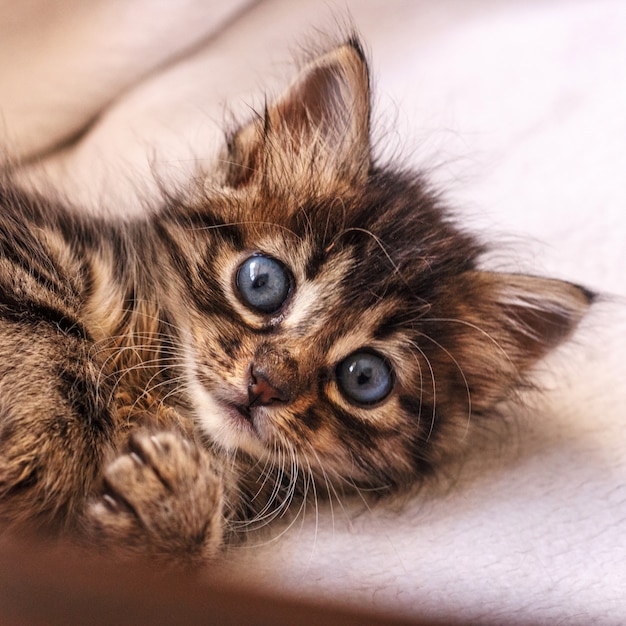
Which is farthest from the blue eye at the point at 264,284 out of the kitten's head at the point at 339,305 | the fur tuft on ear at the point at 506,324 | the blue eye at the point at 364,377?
the fur tuft on ear at the point at 506,324

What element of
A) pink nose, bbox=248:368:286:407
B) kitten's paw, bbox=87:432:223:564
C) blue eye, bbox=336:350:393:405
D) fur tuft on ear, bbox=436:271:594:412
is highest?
fur tuft on ear, bbox=436:271:594:412

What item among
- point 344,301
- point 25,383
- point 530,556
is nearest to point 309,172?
point 344,301

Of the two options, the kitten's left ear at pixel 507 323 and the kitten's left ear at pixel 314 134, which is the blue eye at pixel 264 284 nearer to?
the kitten's left ear at pixel 314 134

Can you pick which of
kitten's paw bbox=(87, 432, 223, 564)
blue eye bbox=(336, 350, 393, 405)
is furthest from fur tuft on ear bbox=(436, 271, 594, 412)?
kitten's paw bbox=(87, 432, 223, 564)

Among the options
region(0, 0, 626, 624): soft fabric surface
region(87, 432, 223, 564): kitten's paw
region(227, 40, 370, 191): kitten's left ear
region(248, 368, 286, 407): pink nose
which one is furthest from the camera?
region(0, 0, 626, 624): soft fabric surface

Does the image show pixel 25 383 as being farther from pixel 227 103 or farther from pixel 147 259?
pixel 227 103

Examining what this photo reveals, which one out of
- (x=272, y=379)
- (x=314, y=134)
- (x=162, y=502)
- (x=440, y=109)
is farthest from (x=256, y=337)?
(x=440, y=109)

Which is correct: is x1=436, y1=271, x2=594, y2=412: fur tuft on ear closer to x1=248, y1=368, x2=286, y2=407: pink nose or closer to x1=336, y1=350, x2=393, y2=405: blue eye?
x1=336, y1=350, x2=393, y2=405: blue eye
